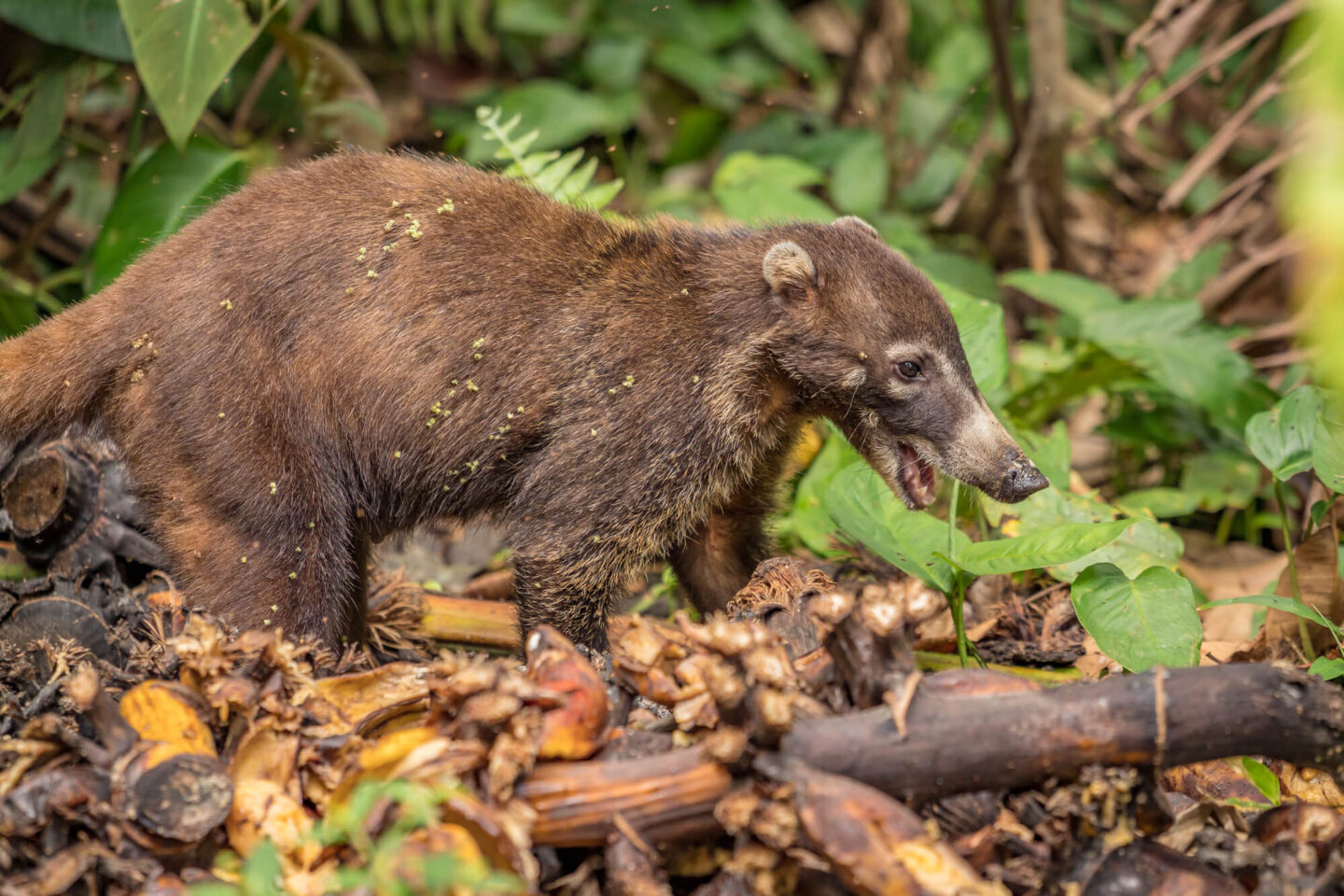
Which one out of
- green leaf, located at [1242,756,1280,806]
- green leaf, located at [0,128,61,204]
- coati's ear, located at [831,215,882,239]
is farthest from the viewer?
green leaf, located at [0,128,61,204]

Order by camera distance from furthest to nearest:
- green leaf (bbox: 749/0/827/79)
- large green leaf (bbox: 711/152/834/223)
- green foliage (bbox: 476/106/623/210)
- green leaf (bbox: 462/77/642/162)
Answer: green leaf (bbox: 749/0/827/79)
green leaf (bbox: 462/77/642/162)
large green leaf (bbox: 711/152/834/223)
green foliage (bbox: 476/106/623/210)

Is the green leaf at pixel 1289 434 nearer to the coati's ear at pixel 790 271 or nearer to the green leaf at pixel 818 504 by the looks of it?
the green leaf at pixel 818 504

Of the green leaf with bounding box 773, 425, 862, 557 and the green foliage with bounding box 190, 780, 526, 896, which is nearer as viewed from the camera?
the green foliage with bounding box 190, 780, 526, 896

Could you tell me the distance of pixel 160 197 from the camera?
17.0ft

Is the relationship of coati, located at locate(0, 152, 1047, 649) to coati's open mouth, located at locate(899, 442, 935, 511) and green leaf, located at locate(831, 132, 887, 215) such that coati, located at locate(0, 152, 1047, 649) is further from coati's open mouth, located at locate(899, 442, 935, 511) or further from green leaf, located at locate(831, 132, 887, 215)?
green leaf, located at locate(831, 132, 887, 215)

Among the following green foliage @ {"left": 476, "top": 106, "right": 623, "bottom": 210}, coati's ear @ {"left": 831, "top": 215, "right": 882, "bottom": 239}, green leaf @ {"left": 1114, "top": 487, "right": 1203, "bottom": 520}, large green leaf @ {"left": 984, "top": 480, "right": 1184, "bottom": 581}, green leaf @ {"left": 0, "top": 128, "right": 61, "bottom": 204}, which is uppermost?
coati's ear @ {"left": 831, "top": 215, "right": 882, "bottom": 239}

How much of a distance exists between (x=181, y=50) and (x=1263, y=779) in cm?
459

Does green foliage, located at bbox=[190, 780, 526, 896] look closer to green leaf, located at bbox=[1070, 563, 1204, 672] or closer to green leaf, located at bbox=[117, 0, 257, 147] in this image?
green leaf, located at bbox=[1070, 563, 1204, 672]

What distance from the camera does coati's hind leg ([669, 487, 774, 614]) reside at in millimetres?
4449

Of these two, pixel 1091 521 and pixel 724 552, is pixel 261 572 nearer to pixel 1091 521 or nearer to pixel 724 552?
pixel 724 552

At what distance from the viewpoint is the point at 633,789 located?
7.91 feet

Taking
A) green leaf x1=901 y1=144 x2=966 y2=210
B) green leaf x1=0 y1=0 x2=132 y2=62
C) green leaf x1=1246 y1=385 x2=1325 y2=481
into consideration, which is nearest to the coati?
green leaf x1=1246 y1=385 x2=1325 y2=481

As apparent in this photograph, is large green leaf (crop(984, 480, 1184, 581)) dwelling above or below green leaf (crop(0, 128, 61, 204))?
above

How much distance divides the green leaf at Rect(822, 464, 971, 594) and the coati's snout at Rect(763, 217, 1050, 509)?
0.14m
